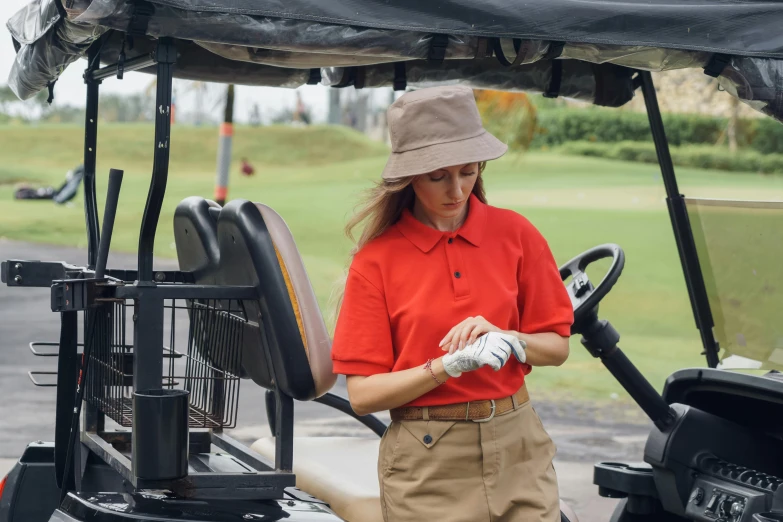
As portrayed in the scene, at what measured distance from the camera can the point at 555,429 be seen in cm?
749

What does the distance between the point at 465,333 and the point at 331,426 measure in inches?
206

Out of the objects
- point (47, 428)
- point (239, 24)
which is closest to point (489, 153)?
point (239, 24)

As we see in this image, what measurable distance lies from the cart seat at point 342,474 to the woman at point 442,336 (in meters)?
0.53

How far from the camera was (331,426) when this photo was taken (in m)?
7.25

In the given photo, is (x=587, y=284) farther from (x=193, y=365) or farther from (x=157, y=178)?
(x=157, y=178)

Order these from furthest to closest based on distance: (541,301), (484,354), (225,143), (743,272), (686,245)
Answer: (225,143)
(686,245)
(743,272)
(541,301)
(484,354)

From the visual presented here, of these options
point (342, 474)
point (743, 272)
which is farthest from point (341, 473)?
point (743, 272)

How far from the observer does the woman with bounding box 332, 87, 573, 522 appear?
2281 millimetres

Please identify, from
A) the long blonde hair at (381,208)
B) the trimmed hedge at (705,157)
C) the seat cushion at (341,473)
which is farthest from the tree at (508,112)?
the trimmed hedge at (705,157)

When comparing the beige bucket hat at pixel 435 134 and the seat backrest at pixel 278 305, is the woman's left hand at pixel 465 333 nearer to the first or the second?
the beige bucket hat at pixel 435 134

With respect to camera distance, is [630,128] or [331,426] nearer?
[331,426]

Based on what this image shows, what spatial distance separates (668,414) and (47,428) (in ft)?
15.6

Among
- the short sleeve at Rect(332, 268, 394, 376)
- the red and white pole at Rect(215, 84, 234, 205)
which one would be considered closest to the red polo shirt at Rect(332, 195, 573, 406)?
the short sleeve at Rect(332, 268, 394, 376)

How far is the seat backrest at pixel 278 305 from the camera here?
8.55 feet
